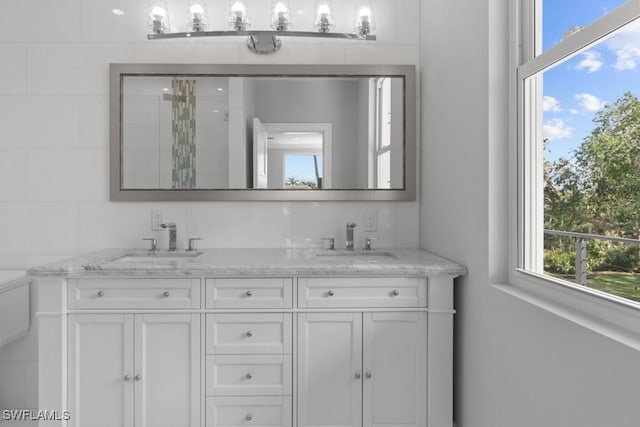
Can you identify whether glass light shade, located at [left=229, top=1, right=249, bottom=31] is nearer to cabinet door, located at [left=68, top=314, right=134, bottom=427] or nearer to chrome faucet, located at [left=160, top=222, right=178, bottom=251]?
chrome faucet, located at [left=160, top=222, right=178, bottom=251]

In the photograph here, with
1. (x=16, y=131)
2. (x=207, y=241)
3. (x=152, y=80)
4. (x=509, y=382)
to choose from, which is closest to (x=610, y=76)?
(x=509, y=382)

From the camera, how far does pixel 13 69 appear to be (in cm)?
236

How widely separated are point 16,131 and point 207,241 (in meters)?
1.18

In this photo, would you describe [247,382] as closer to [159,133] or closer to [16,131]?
[159,133]

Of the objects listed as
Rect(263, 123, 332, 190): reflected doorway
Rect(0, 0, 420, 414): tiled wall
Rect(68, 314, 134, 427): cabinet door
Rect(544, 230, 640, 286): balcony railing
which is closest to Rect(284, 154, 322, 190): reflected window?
Rect(263, 123, 332, 190): reflected doorway

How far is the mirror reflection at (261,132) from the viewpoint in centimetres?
237

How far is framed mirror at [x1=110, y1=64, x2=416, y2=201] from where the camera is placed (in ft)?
7.77

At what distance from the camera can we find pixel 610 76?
113 cm

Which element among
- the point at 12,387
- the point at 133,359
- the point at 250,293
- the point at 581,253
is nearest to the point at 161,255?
the point at 133,359

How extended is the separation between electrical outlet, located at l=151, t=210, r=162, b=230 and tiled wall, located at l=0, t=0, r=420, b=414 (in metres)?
0.03

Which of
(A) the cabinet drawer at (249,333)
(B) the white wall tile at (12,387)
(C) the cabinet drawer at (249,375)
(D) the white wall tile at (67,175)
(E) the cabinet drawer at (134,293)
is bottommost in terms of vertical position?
(B) the white wall tile at (12,387)

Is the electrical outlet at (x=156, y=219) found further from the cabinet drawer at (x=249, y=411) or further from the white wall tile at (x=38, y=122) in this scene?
the cabinet drawer at (x=249, y=411)

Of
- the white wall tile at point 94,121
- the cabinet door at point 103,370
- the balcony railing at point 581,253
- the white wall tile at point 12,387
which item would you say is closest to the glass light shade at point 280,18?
the white wall tile at point 94,121

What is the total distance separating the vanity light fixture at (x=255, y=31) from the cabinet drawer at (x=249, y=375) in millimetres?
1588
